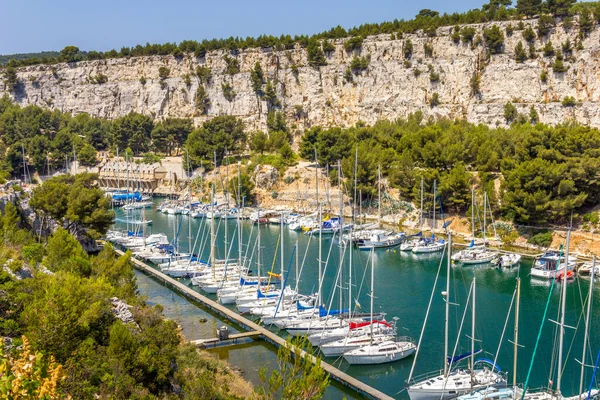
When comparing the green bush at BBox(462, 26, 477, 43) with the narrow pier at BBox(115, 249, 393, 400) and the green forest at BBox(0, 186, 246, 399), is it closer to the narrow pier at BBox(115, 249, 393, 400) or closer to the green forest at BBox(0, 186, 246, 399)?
the narrow pier at BBox(115, 249, 393, 400)

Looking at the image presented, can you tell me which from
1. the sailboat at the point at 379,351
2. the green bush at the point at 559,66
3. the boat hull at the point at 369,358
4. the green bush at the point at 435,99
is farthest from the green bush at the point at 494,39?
the boat hull at the point at 369,358

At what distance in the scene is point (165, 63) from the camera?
100m

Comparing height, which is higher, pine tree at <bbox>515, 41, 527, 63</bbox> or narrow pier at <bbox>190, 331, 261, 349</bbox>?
pine tree at <bbox>515, 41, 527, 63</bbox>

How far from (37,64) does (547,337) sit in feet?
347

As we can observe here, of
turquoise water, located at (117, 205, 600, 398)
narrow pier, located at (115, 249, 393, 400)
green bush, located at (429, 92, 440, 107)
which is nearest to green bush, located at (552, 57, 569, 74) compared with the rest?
green bush, located at (429, 92, 440, 107)

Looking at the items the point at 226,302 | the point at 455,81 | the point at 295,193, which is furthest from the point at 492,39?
the point at 226,302

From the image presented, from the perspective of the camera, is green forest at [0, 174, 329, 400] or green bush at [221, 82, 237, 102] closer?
green forest at [0, 174, 329, 400]

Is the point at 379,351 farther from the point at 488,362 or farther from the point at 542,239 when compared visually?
the point at 542,239

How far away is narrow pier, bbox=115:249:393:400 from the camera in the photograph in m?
21.9

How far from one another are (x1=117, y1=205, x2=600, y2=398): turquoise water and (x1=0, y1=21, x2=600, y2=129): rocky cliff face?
1580 inches

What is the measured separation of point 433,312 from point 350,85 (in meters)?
61.8

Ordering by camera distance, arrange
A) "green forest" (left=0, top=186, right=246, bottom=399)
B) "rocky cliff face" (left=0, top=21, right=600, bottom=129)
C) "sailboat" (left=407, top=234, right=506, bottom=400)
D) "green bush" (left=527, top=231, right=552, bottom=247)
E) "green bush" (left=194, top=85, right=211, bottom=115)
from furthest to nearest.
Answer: "green bush" (left=194, top=85, right=211, bottom=115)
"rocky cliff face" (left=0, top=21, right=600, bottom=129)
"green bush" (left=527, top=231, right=552, bottom=247)
"sailboat" (left=407, top=234, right=506, bottom=400)
"green forest" (left=0, top=186, right=246, bottom=399)

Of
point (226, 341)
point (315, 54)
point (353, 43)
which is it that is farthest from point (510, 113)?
point (226, 341)

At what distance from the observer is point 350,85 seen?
8819cm
